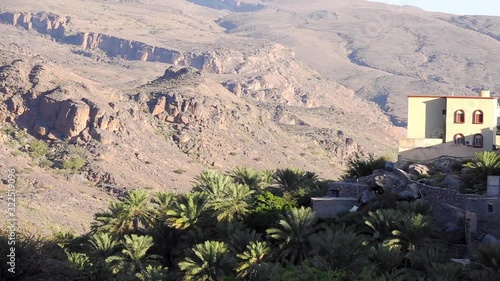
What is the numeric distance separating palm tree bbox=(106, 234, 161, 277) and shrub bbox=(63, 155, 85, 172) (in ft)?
171

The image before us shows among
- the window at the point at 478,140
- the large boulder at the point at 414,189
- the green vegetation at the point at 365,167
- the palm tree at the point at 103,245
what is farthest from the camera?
the window at the point at 478,140

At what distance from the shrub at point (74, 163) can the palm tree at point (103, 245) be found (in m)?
51.3

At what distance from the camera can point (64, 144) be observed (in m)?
100

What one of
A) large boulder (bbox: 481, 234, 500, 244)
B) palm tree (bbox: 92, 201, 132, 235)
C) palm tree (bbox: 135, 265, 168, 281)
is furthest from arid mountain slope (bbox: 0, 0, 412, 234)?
large boulder (bbox: 481, 234, 500, 244)

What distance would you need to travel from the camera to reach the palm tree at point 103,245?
43750mm

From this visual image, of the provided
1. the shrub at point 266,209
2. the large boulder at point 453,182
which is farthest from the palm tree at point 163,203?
the large boulder at point 453,182

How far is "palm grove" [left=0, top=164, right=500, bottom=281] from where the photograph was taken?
31391 millimetres

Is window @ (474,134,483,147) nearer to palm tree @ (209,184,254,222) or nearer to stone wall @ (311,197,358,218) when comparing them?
stone wall @ (311,197,358,218)

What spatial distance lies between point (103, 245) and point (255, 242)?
885 centimetres

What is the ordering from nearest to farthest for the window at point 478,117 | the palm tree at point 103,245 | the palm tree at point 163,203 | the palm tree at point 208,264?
the palm tree at point 208,264 < the palm tree at point 103,245 < the palm tree at point 163,203 < the window at point 478,117

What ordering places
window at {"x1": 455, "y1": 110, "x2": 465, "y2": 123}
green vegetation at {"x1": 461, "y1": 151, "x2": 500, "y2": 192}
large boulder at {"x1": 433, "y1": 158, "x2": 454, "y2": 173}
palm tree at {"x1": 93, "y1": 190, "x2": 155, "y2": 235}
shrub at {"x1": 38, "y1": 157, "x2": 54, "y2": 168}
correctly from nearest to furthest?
green vegetation at {"x1": 461, "y1": 151, "x2": 500, "y2": 192} < large boulder at {"x1": 433, "y1": 158, "x2": 454, "y2": 173} < palm tree at {"x1": 93, "y1": 190, "x2": 155, "y2": 235} < window at {"x1": 455, "y1": 110, "x2": 465, "y2": 123} < shrub at {"x1": 38, "y1": 157, "x2": 54, "y2": 168}

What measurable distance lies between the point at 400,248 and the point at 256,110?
96177mm

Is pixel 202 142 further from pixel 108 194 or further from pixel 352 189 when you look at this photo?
pixel 352 189

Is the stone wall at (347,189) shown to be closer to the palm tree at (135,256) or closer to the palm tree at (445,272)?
the palm tree at (135,256)
